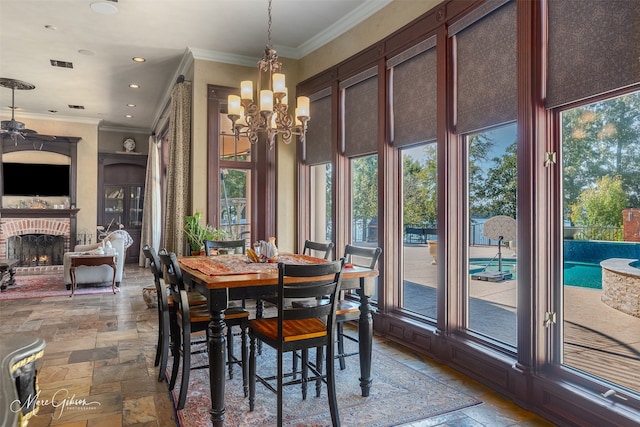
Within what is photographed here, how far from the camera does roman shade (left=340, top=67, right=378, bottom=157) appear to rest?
4.40m

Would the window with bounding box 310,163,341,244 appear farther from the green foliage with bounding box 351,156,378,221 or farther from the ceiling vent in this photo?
the ceiling vent

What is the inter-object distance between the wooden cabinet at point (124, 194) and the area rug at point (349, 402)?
8.05 m

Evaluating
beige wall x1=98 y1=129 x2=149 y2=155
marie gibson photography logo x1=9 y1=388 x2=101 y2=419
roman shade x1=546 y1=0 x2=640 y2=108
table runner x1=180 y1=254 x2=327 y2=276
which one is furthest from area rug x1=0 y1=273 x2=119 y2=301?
roman shade x1=546 y1=0 x2=640 y2=108

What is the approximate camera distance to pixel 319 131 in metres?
5.36

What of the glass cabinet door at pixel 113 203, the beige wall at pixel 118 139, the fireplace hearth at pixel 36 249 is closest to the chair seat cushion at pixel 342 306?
the fireplace hearth at pixel 36 249

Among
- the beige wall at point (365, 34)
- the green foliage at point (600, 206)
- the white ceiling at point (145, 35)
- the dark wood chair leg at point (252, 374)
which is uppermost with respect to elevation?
the white ceiling at point (145, 35)

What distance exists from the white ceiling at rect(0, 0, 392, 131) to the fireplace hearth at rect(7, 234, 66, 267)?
343 centimetres

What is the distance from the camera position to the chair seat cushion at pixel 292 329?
2.47 m

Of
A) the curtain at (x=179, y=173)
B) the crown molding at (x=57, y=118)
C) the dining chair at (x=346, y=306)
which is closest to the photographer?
the dining chair at (x=346, y=306)

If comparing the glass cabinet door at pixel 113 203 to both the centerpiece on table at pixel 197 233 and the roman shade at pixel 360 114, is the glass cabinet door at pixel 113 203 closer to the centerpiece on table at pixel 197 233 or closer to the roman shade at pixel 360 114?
the centerpiece on table at pixel 197 233

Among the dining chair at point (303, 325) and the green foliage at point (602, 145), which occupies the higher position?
the green foliage at point (602, 145)

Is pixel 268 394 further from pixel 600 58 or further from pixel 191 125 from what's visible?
pixel 191 125

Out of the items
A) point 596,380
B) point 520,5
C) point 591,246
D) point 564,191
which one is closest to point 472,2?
point 520,5

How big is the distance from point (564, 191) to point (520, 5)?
4.16 ft
